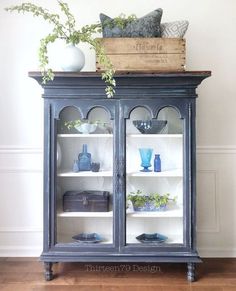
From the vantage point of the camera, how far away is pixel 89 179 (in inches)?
93.1

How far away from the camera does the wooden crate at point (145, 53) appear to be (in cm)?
228

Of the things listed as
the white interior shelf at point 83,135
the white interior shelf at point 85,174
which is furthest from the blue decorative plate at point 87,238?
the white interior shelf at point 83,135

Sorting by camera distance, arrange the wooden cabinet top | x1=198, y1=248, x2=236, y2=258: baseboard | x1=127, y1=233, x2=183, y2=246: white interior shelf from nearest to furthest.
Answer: the wooden cabinet top < x1=127, y1=233, x2=183, y2=246: white interior shelf < x1=198, y1=248, x2=236, y2=258: baseboard

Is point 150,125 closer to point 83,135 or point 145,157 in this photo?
point 145,157

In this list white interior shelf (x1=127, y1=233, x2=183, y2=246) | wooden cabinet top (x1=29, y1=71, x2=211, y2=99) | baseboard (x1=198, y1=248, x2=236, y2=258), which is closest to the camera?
wooden cabinet top (x1=29, y1=71, x2=211, y2=99)

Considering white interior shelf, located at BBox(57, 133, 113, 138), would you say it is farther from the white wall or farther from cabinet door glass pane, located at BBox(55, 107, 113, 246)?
the white wall

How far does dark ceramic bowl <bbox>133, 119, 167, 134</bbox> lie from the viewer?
2314 mm

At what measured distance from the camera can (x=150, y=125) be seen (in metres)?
2.32

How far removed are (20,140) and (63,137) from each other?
2.02 feet

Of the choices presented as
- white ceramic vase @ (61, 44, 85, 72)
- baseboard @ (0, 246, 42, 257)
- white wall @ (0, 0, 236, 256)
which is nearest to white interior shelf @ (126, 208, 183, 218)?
white wall @ (0, 0, 236, 256)

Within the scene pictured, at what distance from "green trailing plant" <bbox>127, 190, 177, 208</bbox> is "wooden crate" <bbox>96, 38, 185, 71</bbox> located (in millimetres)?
866

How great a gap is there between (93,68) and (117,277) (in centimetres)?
160

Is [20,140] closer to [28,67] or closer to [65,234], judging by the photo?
[28,67]

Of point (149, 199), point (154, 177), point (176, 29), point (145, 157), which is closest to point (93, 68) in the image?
point (176, 29)
